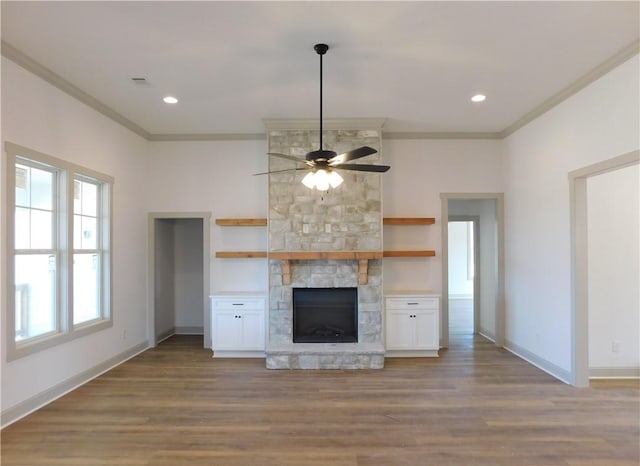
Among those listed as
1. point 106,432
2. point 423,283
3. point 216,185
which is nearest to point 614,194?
point 423,283

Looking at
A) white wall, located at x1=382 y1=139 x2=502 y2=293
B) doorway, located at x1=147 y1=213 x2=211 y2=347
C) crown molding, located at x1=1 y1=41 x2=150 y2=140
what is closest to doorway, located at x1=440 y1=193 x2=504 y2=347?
white wall, located at x1=382 y1=139 x2=502 y2=293

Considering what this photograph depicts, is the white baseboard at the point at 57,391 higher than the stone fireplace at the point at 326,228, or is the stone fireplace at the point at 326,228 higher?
the stone fireplace at the point at 326,228

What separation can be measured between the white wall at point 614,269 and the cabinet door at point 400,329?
2.05m

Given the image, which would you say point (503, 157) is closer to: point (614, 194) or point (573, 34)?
point (614, 194)

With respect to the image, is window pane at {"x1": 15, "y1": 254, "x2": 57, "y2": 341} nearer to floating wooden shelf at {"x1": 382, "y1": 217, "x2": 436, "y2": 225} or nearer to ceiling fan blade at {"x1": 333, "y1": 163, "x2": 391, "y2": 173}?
ceiling fan blade at {"x1": 333, "y1": 163, "x2": 391, "y2": 173}

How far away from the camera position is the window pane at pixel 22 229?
337cm

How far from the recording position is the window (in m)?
3.36

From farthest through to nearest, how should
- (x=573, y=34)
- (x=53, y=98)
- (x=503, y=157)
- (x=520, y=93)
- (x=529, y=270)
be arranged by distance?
(x=503, y=157) < (x=529, y=270) < (x=520, y=93) < (x=53, y=98) < (x=573, y=34)

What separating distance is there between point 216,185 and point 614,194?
5.28 meters

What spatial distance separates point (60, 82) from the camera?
375 centimetres

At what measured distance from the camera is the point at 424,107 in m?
4.57

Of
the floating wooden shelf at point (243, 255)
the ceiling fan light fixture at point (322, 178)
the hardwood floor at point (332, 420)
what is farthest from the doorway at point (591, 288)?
the floating wooden shelf at point (243, 255)

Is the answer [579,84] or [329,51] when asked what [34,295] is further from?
[579,84]

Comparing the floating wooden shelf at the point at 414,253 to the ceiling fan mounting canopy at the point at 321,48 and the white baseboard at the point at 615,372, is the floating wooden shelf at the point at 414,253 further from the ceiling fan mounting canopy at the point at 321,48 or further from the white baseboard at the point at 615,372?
the ceiling fan mounting canopy at the point at 321,48
